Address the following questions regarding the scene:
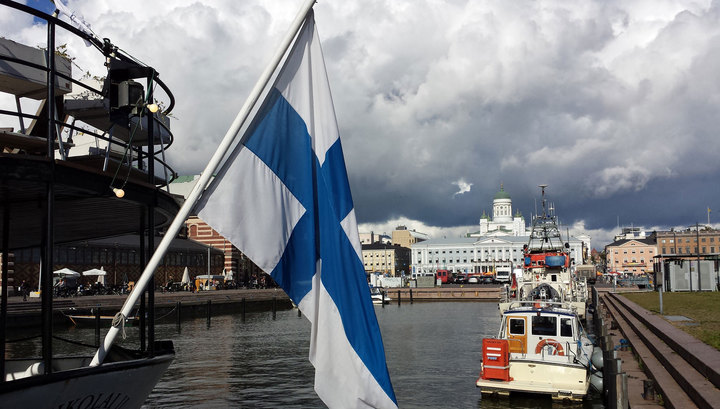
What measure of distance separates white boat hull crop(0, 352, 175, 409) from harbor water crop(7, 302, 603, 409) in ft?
46.3

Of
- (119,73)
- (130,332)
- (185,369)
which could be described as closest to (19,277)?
(130,332)

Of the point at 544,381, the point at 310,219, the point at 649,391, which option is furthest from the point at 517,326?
the point at 310,219

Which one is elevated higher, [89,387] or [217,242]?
[217,242]

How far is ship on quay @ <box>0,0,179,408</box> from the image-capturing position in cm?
736

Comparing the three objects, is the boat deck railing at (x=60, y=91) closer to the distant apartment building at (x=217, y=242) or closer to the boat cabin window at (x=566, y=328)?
the boat cabin window at (x=566, y=328)

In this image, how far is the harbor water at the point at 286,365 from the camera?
→ 23.1m

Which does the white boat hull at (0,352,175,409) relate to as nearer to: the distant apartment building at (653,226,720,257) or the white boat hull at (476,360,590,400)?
the white boat hull at (476,360,590,400)

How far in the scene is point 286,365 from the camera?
3162 centimetres

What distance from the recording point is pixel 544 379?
71.2 ft

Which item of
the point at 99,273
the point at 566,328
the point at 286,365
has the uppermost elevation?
the point at 99,273

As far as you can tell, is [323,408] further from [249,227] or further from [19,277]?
[19,277]

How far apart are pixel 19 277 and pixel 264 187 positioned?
6350cm

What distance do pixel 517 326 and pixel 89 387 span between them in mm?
18483

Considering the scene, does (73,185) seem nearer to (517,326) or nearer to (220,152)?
(220,152)
